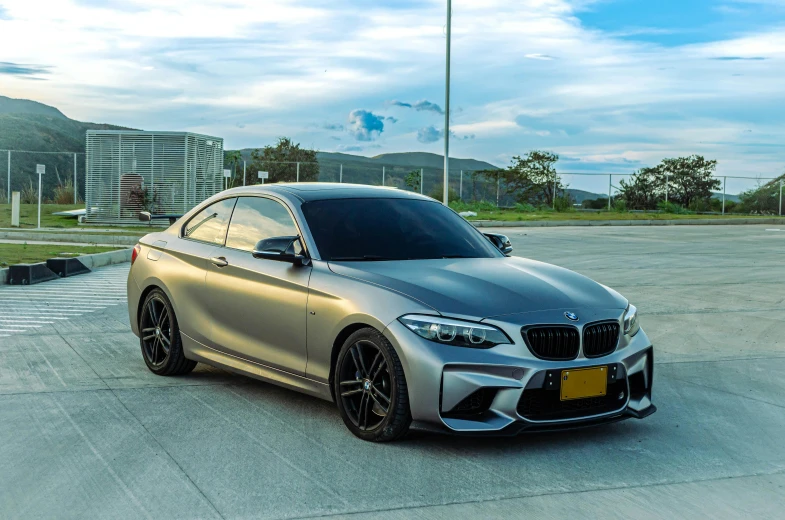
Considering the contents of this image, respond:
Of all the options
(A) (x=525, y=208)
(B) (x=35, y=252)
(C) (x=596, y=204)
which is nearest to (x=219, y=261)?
(B) (x=35, y=252)

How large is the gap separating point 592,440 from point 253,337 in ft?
7.73

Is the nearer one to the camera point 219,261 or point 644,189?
point 219,261

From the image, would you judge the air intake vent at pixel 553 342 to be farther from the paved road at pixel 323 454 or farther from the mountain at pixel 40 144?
the mountain at pixel 40 144

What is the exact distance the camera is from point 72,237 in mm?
24844

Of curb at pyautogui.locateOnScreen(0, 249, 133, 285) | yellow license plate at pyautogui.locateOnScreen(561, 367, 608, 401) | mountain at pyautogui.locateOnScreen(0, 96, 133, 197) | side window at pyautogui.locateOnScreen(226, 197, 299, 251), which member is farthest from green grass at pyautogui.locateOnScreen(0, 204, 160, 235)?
mountain at pyautogui.locateOnScreen(0, 96, 133, 197)

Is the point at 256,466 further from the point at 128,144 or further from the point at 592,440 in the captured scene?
the point at 128,144

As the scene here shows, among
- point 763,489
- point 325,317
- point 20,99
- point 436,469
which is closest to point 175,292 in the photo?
point 325,317

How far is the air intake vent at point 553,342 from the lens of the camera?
551 centimetres

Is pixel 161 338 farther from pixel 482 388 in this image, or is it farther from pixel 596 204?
pixel 596 204

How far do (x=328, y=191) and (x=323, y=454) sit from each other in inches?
87.0

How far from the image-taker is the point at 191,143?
34250 mm

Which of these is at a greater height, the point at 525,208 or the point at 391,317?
the point at 525,208

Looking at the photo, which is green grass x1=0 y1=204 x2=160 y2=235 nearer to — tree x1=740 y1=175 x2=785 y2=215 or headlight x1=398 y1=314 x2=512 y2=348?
headlight x1=398 y1=314 x2=512 y2=348

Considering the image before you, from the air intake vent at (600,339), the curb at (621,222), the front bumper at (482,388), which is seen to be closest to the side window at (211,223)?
the front bumper at (482,388)
